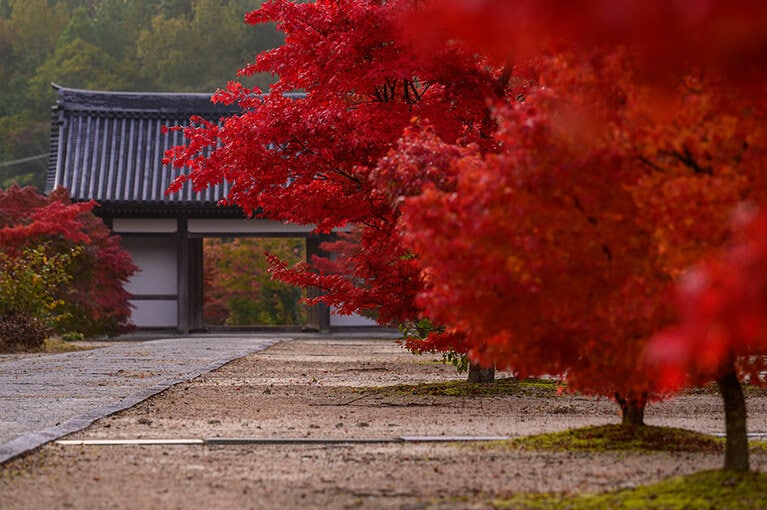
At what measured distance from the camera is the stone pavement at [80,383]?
769 centimetres

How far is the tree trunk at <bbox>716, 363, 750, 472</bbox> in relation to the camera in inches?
217

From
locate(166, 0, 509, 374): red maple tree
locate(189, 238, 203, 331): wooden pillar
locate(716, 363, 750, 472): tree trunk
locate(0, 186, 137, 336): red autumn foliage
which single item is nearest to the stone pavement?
locate(166, 0, 509, 374): red maple tree

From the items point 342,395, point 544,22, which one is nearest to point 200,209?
point 342,395

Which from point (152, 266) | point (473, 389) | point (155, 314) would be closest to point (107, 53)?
point (152, 266)

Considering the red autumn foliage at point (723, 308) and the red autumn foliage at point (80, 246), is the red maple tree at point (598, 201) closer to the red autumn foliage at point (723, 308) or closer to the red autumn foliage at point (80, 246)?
the red autumn foliage at point (723, 308)

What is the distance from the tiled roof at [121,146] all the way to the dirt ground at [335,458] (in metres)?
17.0

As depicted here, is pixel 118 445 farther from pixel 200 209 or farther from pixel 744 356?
pixel 200 209

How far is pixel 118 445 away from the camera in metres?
6.95

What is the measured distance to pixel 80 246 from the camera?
23141 mm

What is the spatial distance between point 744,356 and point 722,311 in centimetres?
321

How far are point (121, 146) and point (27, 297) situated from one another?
9796 millimetres

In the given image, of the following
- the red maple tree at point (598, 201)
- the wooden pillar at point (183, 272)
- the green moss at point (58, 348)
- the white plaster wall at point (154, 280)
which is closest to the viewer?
the red maple tree at point (598, 201)

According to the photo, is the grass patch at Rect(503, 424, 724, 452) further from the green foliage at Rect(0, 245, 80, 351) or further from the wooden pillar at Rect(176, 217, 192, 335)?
the wooden pillar at Rect(176, 217, 192, 335)

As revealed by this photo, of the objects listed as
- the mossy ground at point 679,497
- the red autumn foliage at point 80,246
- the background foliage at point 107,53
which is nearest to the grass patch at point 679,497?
the mossy ground at point 679,497
